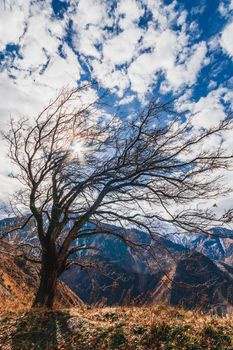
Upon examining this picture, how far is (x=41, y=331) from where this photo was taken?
7609mm

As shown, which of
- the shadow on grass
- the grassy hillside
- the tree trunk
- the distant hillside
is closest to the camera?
the grassy hillside

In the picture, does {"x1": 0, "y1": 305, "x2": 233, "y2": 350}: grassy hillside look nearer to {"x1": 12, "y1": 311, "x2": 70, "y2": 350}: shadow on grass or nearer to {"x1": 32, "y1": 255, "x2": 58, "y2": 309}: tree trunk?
{"x1": 12, "y1": 311, "x2": 70, "y2": 350}: shadow on grass

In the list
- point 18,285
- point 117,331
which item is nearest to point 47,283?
point 117,331

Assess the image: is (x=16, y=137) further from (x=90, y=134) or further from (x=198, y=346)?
(x=198, y=346)

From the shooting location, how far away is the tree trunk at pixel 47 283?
428 inches

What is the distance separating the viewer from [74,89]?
10586 millimetres

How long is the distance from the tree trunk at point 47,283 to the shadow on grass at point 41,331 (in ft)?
5.34

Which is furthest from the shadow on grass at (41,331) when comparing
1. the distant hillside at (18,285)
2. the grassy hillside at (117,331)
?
the distant hillside at (18,285)

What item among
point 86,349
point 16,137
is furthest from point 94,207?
point 86,349

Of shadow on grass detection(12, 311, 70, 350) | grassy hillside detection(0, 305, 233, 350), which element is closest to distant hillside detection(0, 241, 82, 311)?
shadow on grass detection(12, 311, 70, 350)

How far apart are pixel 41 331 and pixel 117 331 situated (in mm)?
1943

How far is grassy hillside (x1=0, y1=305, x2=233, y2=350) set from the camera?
246 inches

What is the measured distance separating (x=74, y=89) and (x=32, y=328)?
23.7 ft

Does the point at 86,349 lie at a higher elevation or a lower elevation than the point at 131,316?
lower
